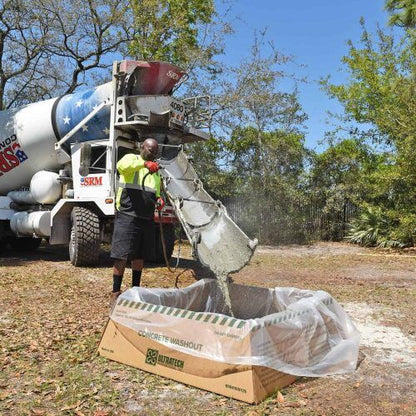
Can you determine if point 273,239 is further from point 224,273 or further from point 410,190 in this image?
point 224,273

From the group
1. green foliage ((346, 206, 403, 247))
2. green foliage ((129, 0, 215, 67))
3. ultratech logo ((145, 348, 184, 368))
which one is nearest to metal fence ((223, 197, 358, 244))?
green foliage ((346, 206, 403, 247))

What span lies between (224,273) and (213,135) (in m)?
11.9

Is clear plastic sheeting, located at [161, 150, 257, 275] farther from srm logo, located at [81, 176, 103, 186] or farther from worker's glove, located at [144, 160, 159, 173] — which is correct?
srm logo, located at [81, 176, 103, 186]

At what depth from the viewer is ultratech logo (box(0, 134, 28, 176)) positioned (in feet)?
33.1

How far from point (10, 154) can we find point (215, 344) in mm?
8346

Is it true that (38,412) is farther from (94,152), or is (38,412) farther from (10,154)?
(10,154)

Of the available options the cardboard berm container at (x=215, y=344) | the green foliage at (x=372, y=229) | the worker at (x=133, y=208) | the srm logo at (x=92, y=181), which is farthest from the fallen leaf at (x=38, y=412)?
the green foliage at (x=372, y=229)

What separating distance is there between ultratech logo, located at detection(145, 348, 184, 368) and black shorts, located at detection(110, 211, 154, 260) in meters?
1.78

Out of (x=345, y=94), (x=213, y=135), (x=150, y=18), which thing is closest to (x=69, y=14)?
(x=150, y=18)

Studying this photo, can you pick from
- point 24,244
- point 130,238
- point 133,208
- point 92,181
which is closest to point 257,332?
point 130,238

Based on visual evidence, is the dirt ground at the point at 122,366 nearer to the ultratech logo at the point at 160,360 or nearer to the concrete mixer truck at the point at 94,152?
the ultratech logo at the point at 160,360

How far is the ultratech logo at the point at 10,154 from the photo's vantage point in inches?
397

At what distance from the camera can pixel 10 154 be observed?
33.5 feet

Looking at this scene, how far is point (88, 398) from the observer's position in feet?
10.6
